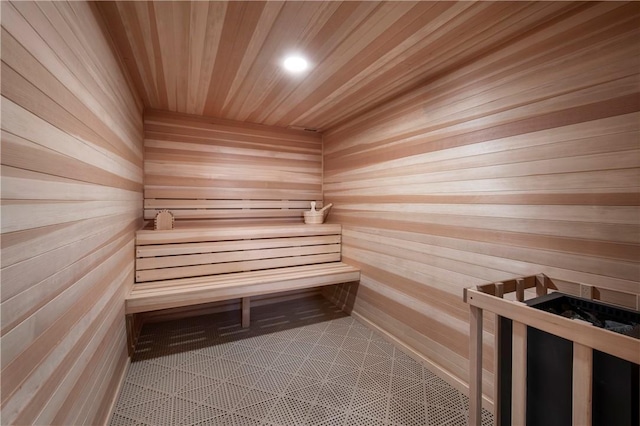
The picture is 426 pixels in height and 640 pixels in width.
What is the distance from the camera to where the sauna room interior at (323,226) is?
93 centimetres

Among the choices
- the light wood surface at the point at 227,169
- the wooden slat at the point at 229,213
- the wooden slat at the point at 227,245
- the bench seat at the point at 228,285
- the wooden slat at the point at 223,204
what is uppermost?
the light wood surface at the point at 227,169

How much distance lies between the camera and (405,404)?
5.84 feet

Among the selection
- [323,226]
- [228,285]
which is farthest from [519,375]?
[323,226]

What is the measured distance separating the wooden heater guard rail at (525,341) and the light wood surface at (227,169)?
8.61 ft

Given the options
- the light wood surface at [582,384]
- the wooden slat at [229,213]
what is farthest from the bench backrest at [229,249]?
the light wood surface at [582,384]

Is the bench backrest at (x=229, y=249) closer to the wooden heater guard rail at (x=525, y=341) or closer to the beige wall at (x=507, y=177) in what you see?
the beige wall at (x=507, y=177)

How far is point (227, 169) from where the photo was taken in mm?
3250

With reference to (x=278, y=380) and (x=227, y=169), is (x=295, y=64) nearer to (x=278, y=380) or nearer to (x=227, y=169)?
(x=227, y=169)

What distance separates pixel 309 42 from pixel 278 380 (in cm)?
232

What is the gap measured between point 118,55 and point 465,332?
9.80ft

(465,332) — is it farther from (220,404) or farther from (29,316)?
(29,316)

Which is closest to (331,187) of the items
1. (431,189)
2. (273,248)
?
(273,248)

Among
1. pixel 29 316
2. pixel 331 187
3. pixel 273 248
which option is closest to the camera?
pixel 29 316

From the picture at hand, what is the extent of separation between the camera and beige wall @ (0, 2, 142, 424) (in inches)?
28.5
